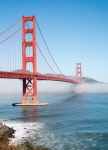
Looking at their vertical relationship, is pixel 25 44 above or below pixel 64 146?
above

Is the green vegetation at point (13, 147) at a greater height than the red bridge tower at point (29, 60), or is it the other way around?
the red bridge tower at point (29, 60)

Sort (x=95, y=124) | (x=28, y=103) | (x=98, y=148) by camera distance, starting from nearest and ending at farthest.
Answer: (x=98, y=148) < (x=95, y=124) < (x=28, y=103)

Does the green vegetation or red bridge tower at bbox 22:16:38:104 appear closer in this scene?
the green vegetation

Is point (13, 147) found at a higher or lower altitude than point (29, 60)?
lower

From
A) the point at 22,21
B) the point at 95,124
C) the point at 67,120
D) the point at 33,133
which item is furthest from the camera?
the point at 22,21

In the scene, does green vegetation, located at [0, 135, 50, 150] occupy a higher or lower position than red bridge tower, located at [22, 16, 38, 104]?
lower

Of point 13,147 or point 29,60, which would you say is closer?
point 13,147

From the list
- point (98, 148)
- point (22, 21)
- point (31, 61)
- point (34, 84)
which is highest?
point (22, 21)

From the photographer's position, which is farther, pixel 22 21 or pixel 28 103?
pixel 22 21

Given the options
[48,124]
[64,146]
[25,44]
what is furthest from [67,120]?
[25,44]

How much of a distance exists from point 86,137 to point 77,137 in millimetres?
856

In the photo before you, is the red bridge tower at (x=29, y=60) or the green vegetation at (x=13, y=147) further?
the red bridge tower at (x=29, y=60)

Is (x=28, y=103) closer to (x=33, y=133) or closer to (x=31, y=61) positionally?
(x=31, y=61)

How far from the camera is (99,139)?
22.4 m
